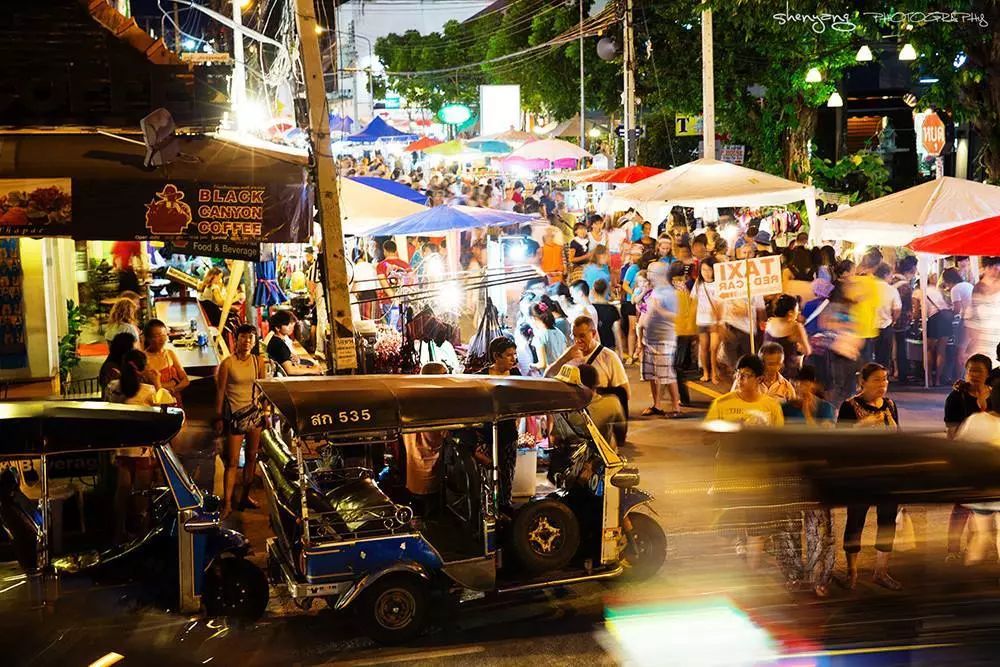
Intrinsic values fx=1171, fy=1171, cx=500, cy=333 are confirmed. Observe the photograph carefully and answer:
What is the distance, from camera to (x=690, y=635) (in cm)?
695

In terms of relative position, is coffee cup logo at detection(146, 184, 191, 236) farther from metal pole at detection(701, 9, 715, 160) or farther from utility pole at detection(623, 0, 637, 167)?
utility pole at detection(623, 0, 637, 167)

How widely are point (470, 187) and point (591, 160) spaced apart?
9.46m

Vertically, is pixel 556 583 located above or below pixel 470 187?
below

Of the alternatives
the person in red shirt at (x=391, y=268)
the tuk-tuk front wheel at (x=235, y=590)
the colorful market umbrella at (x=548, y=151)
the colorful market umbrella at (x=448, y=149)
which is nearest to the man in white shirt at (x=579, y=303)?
the person in red shirt at (x=391, y=268)

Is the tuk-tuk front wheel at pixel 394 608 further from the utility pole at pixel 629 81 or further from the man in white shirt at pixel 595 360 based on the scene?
the utility pole at pixel 629 81

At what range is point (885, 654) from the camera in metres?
4.32

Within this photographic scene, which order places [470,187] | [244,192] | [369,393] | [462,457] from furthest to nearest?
[470,187]
[244,192]
[462,457]
[369,393]

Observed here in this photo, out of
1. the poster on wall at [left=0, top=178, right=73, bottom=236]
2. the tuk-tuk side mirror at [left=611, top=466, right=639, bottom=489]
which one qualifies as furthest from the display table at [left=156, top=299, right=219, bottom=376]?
the tuk-tuk side mirror at [left=611, top=466, right=639, bottom=489]

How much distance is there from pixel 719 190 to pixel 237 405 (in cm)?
877

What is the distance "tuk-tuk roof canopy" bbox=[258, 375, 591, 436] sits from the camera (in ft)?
24.1

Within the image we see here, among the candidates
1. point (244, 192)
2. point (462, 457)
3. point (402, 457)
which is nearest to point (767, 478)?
point (462, 457)

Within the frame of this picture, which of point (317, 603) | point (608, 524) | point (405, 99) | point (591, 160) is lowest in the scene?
point (317, 603)

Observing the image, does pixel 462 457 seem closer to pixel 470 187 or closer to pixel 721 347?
pixel 721 347

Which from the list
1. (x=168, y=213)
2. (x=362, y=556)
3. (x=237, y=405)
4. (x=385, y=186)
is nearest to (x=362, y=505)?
(x=362, y=556)
